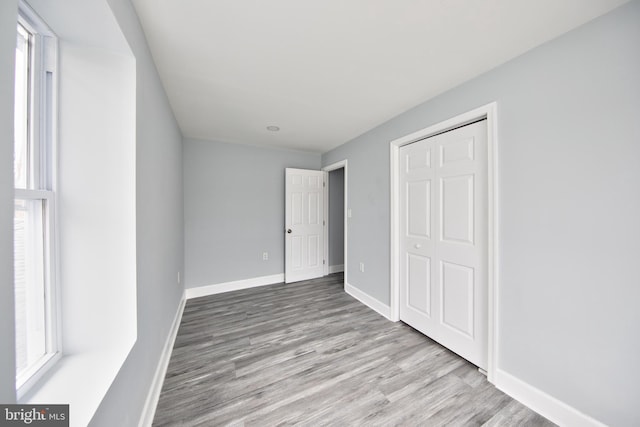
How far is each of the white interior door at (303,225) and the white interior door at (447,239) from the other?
1.83 m

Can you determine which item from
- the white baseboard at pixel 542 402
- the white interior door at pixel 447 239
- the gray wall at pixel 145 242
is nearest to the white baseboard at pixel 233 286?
the gray wall at pixel 145 242

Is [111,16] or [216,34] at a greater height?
[216,34]

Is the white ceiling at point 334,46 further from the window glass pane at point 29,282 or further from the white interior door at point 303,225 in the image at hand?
the white interior door at point 303,225

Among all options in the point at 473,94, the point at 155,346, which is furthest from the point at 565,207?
the point at 155,346

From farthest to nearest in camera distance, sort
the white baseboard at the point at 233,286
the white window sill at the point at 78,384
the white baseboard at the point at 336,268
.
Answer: the white baseboard at the point at 336,268 → the white baseboard at the point at 233,286 → the white window sill at the point at 78,384

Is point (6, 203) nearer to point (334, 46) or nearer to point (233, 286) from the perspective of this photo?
point (334, 46)

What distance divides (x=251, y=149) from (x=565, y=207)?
359 centimetres

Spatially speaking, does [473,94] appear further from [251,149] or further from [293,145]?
[251,149]

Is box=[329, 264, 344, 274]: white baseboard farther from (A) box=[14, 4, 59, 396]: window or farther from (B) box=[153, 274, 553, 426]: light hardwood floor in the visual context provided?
→ (A) box=[14, 4, 59, 396]: window

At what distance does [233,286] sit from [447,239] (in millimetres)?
3066

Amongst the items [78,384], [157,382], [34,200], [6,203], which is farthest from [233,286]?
[6,203]

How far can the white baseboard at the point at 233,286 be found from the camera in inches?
125

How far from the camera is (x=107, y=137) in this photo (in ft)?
3.28

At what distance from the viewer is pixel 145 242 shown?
1.23 metres
